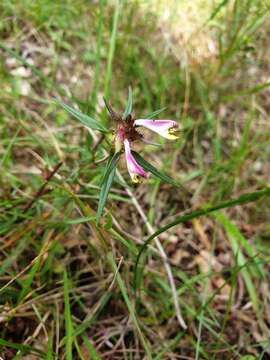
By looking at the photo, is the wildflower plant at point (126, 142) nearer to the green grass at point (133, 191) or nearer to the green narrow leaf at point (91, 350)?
the green grass at point (133, 191)

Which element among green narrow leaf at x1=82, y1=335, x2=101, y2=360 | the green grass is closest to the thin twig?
the green grass

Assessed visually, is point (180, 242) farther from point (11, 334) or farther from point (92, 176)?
point (11, 334)

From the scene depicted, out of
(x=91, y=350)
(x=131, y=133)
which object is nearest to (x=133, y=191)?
(x=91, y=350)

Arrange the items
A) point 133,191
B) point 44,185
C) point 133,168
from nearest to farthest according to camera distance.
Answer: point 133,168
point 44,185
point 133,191

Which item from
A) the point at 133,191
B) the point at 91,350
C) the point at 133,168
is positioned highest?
the point at 133,191

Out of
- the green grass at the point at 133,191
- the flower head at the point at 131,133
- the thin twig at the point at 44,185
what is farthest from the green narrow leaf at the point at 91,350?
the flower head at the point at 131,133

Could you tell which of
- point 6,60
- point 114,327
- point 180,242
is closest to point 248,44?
point 180,242

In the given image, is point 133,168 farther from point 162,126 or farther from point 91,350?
point 91,350

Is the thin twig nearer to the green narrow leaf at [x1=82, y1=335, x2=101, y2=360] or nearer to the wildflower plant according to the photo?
the wildflower plant
